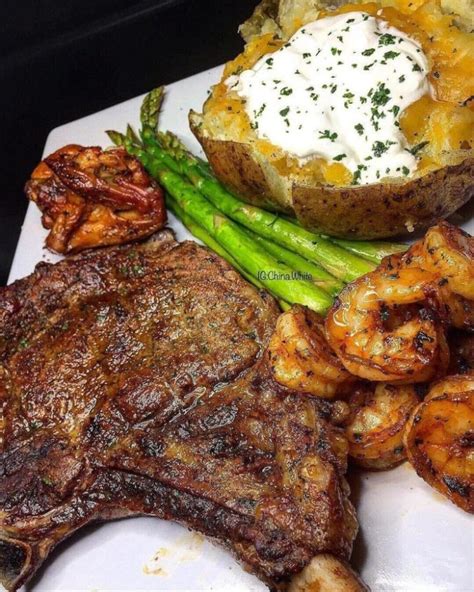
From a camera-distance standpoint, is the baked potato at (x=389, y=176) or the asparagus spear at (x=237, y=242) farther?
the asparagus spear at (x=237, y=242)

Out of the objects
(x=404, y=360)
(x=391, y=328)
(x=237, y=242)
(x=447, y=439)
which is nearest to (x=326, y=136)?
(x=237, y=242)

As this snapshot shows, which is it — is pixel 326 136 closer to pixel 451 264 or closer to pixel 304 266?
pixel 304 266

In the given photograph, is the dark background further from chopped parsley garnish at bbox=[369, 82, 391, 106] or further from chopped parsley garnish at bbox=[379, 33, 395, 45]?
chopped parsley garnish at bbox=[369, 82, 391, 106]

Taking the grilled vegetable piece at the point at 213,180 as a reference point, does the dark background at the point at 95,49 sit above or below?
above

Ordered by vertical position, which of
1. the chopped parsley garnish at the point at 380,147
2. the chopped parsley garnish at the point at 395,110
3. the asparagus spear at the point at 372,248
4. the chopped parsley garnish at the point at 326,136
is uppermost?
the chopped parsley garnish at the point at 395,110

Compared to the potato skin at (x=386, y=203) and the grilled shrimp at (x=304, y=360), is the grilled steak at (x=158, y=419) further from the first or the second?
the potato skin at (x=386, y=203)

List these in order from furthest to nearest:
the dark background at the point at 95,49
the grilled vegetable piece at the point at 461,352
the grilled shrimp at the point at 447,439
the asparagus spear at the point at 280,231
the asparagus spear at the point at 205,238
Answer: the dark background at the point at 95,49 → the asparagus spear at the point at 205,238 → the asparagus spear at the point at 280,231 → the grilled vegetable piece at the point at 461,352 → the grilled shrimp at the point at 447,439

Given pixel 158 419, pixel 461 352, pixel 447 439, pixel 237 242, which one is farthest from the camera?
pixel 237 242

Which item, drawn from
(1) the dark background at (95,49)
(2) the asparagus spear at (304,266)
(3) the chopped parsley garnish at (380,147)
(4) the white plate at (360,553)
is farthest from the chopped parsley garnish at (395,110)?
(1) the dark background at (95,49)
